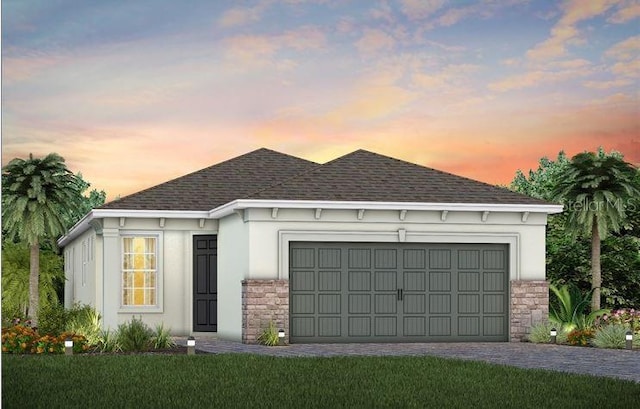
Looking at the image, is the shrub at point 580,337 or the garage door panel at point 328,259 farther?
Answer: the garage door panel at point 328,259

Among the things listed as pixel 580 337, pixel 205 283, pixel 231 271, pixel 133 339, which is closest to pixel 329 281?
pixel 231 271

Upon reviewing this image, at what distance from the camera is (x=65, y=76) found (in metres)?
37.8

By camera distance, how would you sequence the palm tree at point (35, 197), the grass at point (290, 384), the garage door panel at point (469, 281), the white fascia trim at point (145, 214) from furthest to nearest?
the palm tree at point (35, 197)
the white fascia trim at point (145, 214)
the garage door panel at point (469, 281)
the grass at point (290, 384)

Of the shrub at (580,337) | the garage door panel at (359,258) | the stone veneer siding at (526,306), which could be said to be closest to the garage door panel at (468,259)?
the stone veneer siding at (526,306)

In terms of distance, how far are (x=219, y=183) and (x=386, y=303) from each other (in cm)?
743

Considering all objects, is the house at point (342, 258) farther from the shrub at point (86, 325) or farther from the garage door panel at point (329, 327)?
the shrub at point (86, 325)

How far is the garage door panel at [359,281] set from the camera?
1056 inches

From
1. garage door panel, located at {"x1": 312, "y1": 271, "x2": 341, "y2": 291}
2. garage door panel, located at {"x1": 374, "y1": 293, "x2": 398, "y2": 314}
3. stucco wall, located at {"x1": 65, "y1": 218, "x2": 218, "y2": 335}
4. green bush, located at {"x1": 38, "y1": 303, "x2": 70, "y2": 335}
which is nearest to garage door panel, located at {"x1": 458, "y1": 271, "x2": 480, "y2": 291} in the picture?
garage door panel, located at {"x1": 374, "y1": 293, "x2": 398, "y2": 314}

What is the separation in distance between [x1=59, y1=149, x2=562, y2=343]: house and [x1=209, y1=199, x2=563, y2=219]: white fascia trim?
3cm

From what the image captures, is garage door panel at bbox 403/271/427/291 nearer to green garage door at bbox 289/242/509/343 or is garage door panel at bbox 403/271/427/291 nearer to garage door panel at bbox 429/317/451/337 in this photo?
green garage door at bbox 289/242/509/343

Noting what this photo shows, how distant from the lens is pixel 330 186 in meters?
27.4

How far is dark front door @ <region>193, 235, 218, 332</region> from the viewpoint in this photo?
3005 centimetres

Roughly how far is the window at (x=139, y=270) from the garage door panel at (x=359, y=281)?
18.9ft

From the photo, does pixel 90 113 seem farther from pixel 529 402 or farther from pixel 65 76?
pixel 529 402
